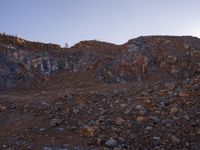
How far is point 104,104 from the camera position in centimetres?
1425

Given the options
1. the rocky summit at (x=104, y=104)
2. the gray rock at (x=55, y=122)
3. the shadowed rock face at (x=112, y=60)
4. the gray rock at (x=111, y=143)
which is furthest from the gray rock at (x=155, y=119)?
the shadowed rock face at (x=112, y=60)

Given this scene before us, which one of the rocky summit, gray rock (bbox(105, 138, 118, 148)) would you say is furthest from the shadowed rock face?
gray rock (bbox(105, 138, 118, 148))

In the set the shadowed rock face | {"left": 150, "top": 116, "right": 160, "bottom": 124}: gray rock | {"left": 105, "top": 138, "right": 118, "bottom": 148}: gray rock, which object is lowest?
{"left": 105, "top": 138, "right": 118, "bottom": 148}: gray rock

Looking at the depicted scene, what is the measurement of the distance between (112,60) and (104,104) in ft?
36.4

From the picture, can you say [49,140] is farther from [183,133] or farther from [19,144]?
[183,133]

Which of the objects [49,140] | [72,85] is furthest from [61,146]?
[72,85]

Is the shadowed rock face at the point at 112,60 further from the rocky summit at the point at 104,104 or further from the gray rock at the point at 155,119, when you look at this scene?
the gray rock at the point at 155,119

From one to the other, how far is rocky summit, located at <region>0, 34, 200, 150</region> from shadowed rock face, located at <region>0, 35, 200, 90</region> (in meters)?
0.06

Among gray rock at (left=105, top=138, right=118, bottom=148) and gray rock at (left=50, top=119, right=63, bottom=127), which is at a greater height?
gray rock at (left=50, top=119, right=63, bottom=127)

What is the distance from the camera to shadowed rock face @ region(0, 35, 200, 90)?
23.8 m

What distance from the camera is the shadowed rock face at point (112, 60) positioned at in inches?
938

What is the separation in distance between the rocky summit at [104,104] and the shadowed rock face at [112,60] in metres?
0.06

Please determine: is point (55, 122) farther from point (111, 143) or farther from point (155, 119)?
point (155, 119)

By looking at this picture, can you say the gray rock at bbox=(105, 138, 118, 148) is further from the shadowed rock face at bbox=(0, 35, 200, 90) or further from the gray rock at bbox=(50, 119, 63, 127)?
the shadowed rock face at bbox=(0, 35, 200, 90)
